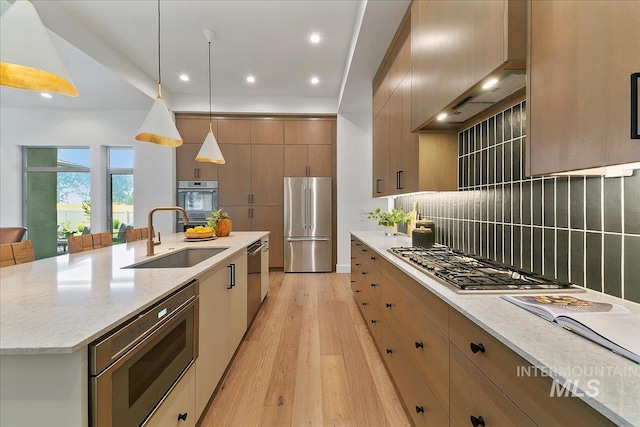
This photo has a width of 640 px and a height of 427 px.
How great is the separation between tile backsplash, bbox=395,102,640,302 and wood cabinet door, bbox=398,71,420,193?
321 millimetres

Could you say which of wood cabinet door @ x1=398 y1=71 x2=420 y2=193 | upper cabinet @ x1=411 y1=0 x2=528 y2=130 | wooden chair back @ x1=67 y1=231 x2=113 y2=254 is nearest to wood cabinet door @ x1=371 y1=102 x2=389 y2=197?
wood cabinet door @ x1=398 y1=71 x2=420 y2=193

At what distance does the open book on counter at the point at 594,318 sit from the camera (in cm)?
68

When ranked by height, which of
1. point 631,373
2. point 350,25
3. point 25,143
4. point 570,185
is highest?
point 350,25

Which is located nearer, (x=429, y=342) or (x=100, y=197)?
(x=429, y=342)

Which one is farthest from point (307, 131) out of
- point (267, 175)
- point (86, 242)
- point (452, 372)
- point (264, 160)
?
point (452, 372)

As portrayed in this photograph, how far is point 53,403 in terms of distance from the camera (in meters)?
0.76

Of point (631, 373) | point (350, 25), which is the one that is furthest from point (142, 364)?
point (350, 25)

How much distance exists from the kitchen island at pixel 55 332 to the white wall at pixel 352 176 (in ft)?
13.7

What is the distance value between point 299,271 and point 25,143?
5.54 m

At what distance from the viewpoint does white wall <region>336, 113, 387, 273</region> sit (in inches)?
211

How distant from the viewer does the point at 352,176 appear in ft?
17.6

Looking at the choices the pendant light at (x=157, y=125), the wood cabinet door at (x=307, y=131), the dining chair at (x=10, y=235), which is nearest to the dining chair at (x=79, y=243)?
the pendant light at (x=157, y=125)

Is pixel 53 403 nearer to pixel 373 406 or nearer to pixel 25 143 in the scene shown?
pixel 373 406

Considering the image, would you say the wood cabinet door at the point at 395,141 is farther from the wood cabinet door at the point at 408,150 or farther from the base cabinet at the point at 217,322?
the base cabinet at the point at 217,322
